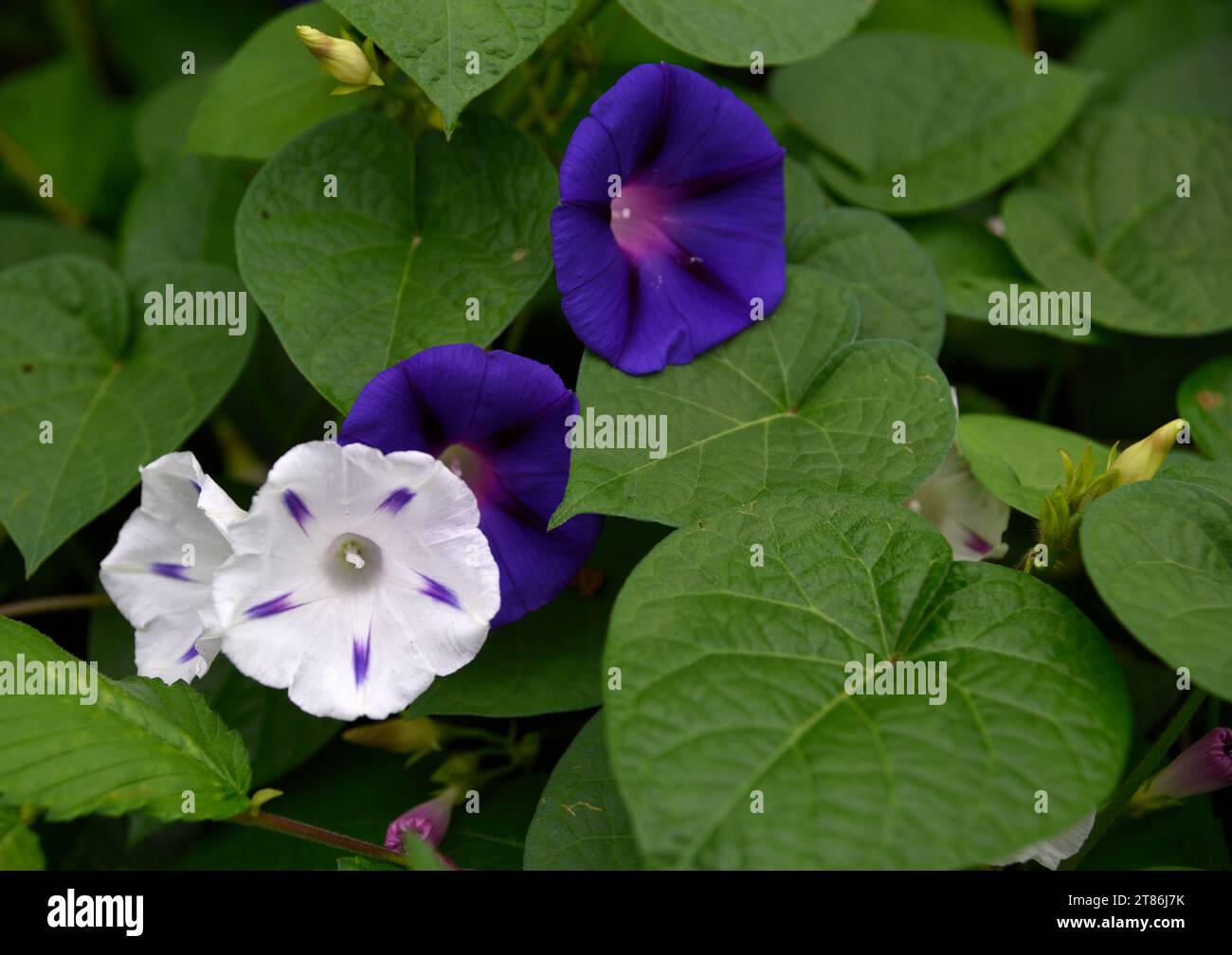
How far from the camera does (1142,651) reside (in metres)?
1.30

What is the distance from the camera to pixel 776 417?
1.19 metres

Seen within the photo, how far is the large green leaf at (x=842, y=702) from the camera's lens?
78cm

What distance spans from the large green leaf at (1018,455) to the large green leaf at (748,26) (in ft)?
1.52

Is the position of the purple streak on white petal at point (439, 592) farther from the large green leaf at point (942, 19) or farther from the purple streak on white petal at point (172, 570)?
the large green leaf at point (942, 19)

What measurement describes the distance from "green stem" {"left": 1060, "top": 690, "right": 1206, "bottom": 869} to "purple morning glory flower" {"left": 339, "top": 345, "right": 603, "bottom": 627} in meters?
0.56

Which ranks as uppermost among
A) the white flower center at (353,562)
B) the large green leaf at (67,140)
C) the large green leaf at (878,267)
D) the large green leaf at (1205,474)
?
the large green leaf at (67,140)

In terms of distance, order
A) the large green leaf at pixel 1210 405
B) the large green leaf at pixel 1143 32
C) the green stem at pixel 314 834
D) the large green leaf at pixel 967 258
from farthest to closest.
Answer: the large green leaf at pixel 1143 32
the large green leaf at pixel 967 258
the large green leaf at pixel 1210 405
the green stem at pixel 314 834

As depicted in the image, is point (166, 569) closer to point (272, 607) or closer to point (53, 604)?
point (272, 607)

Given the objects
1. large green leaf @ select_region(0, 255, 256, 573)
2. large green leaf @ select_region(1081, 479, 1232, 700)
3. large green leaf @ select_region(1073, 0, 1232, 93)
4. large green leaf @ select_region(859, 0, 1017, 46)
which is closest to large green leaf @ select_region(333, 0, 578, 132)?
large green leaf @ select_region(0, 255, 256, 573)

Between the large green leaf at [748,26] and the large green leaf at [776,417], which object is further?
the large green leaf at [748,26]

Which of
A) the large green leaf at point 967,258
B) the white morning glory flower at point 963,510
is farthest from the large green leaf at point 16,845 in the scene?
the large green leaf at point 967,258

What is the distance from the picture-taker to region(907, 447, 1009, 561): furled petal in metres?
1.23

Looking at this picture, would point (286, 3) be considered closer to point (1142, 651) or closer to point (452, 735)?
point (452, 735)

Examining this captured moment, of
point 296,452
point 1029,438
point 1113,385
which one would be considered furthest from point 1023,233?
point 296,452
